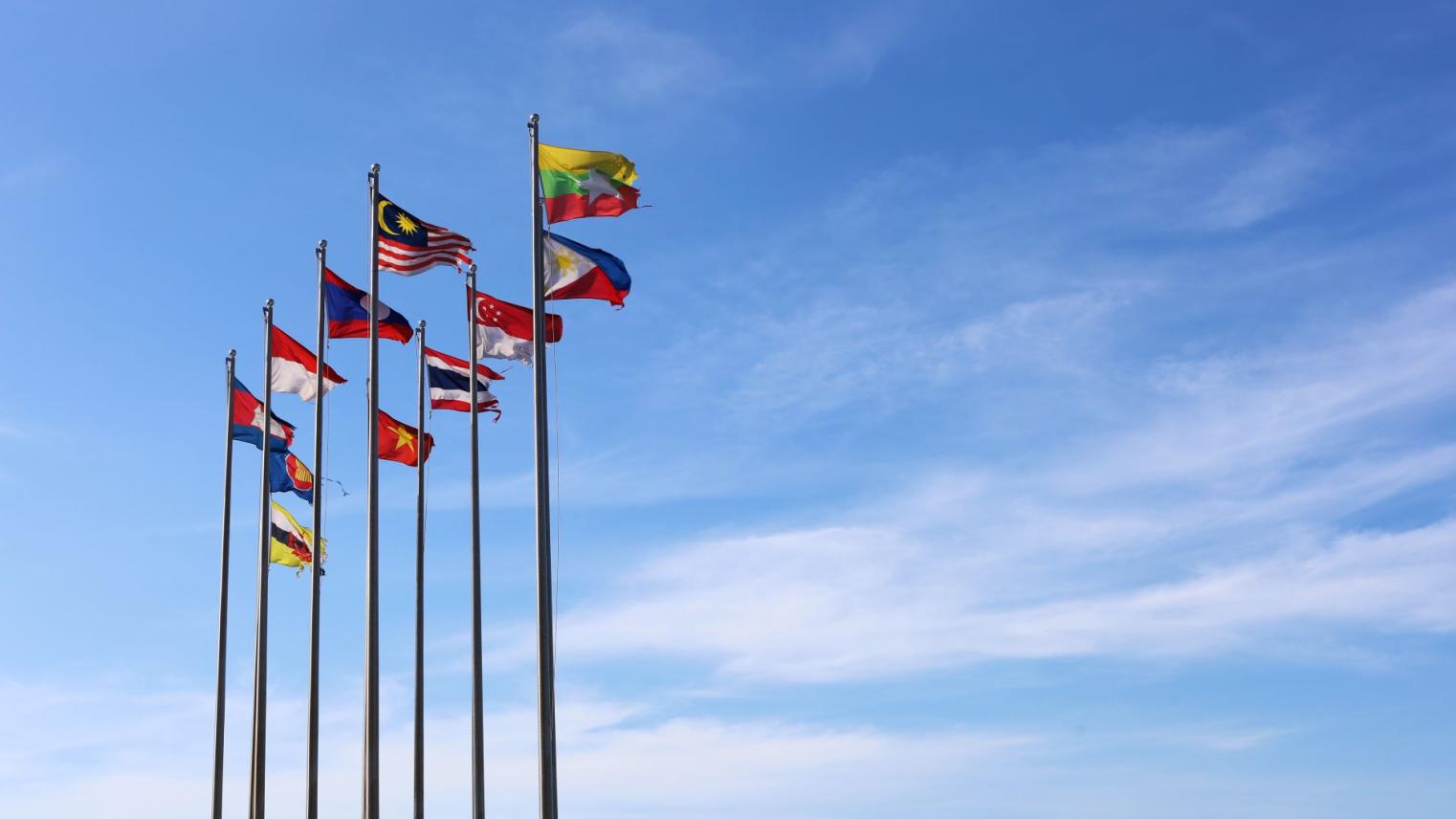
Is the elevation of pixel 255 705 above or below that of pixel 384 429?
below

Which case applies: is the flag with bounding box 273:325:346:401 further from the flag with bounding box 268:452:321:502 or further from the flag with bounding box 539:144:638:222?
the flag with bounding box 539:144:638:222

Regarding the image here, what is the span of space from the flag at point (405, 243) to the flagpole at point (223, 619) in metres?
7.70

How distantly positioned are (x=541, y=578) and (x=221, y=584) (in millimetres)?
17769

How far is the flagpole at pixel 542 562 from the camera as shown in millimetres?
24156

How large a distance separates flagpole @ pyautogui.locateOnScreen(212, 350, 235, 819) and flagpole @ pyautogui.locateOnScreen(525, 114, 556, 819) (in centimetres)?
1375

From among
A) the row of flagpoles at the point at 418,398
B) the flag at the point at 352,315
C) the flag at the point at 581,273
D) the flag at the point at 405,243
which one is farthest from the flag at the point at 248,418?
the flag at the point at 581,273

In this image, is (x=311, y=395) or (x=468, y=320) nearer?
(x=468, y=320)

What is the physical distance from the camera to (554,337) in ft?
108

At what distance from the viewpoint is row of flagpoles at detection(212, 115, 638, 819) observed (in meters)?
26.8

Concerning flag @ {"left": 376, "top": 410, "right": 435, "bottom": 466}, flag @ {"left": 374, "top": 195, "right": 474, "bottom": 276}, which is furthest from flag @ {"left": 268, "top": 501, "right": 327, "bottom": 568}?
flag @ {"left": 374, "top": 195, "right": 474, "bottom": 276}

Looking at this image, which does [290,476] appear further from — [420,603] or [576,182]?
[576,182]

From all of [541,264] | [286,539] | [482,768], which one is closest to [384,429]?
[286,539]

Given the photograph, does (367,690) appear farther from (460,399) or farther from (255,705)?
(460,399)

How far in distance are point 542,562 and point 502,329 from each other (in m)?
10.9
